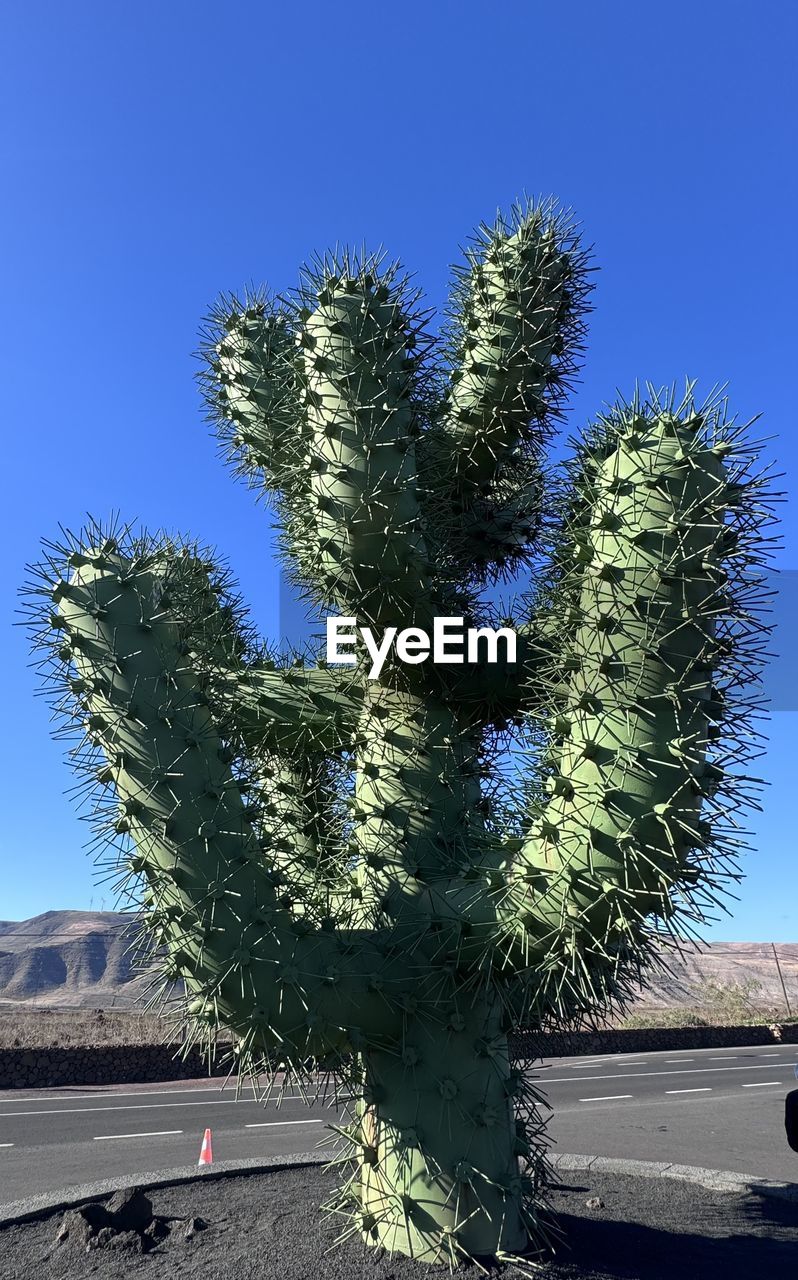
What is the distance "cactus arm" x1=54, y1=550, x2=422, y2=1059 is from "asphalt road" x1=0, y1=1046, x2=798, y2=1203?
5.64m

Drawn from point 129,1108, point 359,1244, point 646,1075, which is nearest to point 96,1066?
point 129,1108

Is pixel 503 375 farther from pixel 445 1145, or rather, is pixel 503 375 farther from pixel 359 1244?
pixel 359 1244

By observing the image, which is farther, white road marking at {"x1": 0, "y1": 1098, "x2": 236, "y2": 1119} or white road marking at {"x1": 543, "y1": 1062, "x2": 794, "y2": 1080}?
white road marking at {"x1": 543, "y1": 1062, "x2": 794, "y2": 1080}

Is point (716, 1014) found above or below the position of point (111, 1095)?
below

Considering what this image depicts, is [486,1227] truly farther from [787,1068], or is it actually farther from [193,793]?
[787,1068]

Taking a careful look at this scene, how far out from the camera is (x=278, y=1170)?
22.5 feet

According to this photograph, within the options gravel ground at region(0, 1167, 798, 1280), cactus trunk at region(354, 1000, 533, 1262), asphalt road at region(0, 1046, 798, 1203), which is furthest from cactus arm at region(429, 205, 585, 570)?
asphalt road at region(0, 1046, 798, 1203)

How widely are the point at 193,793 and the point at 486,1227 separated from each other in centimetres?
243

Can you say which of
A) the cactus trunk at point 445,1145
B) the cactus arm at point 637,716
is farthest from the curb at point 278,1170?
the cactus arm at point 637,716

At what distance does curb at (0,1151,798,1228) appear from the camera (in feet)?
19.1

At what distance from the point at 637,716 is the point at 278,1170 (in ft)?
18.1

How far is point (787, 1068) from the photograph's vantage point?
21.2 meters

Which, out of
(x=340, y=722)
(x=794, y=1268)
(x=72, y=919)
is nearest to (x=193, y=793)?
(x=340, y=722)

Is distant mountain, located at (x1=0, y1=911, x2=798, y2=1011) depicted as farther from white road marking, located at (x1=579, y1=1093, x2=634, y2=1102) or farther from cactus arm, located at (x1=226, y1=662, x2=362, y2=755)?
cactus arm, located at (x1=226, y1=662, x2=362, y2=755)
